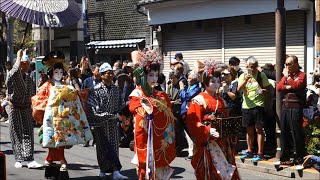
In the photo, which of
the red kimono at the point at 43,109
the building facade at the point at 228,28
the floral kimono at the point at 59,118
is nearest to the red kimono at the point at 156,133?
the floral kimono at the point at 59,118

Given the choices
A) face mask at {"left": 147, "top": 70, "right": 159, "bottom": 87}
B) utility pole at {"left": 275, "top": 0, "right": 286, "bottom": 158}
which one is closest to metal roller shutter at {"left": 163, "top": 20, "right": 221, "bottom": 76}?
utility pole at {"left": 275, "top": 0, "right": 286, "bottom": 158}

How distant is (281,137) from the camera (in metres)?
8.12

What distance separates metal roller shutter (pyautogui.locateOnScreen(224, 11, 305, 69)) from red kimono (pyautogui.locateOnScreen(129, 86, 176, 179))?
→ 291 inches

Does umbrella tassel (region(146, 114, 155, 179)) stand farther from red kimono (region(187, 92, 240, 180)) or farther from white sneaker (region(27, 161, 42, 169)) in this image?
white sneaker (region(27, 161, 42, 169))

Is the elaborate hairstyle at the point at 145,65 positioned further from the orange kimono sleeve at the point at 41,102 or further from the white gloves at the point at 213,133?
the orange kimono sleeve at the point at 41,102

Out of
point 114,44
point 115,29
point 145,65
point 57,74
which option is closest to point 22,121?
point 57,74

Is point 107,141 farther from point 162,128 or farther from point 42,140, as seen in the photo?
point 162,128

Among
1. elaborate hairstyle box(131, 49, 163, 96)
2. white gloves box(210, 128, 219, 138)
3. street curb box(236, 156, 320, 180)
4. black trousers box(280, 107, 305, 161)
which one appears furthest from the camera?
black trousers box(280, 107, 305, 161)

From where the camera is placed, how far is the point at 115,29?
65.0ft

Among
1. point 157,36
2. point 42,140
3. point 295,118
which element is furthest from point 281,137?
point 157,36

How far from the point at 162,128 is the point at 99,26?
593 inches

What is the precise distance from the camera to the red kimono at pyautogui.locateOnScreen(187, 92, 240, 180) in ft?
19.0

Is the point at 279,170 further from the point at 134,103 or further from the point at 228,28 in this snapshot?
the point at 228,28

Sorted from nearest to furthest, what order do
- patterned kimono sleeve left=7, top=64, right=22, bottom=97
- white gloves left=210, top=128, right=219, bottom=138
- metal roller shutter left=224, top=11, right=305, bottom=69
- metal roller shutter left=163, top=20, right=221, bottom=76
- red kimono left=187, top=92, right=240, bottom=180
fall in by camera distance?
white gloves left=210, top=128, right=219, bottom=138, red kimono left=187, top=92, right=240, bottom=180, patterned kimono sleeve left=7, top=64, right=22, bottom=97, metal roller shutter left=224, top=11, right=305, bottom=69, metal roller shutter left=163, top=20, right=221, bottom=76
